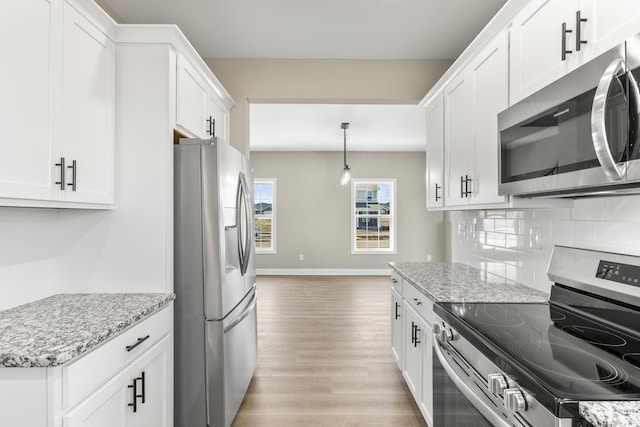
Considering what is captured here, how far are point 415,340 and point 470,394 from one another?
3.46 feet

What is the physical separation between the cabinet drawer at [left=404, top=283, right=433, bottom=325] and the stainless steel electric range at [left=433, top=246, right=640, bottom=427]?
0.26 metres

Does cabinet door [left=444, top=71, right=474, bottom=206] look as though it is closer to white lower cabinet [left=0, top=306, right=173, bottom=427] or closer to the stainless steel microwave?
the stainless steel microwave

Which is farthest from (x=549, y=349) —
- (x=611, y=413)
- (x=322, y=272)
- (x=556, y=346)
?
(x=322, y=272)

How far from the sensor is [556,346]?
1.16m

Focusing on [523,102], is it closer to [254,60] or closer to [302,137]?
[254,60]

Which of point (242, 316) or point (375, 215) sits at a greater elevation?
point (375, 215)

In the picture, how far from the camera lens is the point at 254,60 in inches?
124

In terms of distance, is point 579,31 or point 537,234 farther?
point 537,234

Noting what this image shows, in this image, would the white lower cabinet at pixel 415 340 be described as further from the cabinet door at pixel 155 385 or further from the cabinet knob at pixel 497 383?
the cabinet door at pixel 155 385

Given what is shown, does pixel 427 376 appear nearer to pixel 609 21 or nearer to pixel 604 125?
pixel 604 125

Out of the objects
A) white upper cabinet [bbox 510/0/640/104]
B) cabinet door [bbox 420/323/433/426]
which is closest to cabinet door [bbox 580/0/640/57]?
white upper cabinet [bbox 510/0/640/104]

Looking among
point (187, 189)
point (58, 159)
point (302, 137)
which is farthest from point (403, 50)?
point (302, 137)

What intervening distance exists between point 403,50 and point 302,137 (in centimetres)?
363

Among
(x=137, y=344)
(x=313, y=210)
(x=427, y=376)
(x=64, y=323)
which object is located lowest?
(x=427, y=376)
